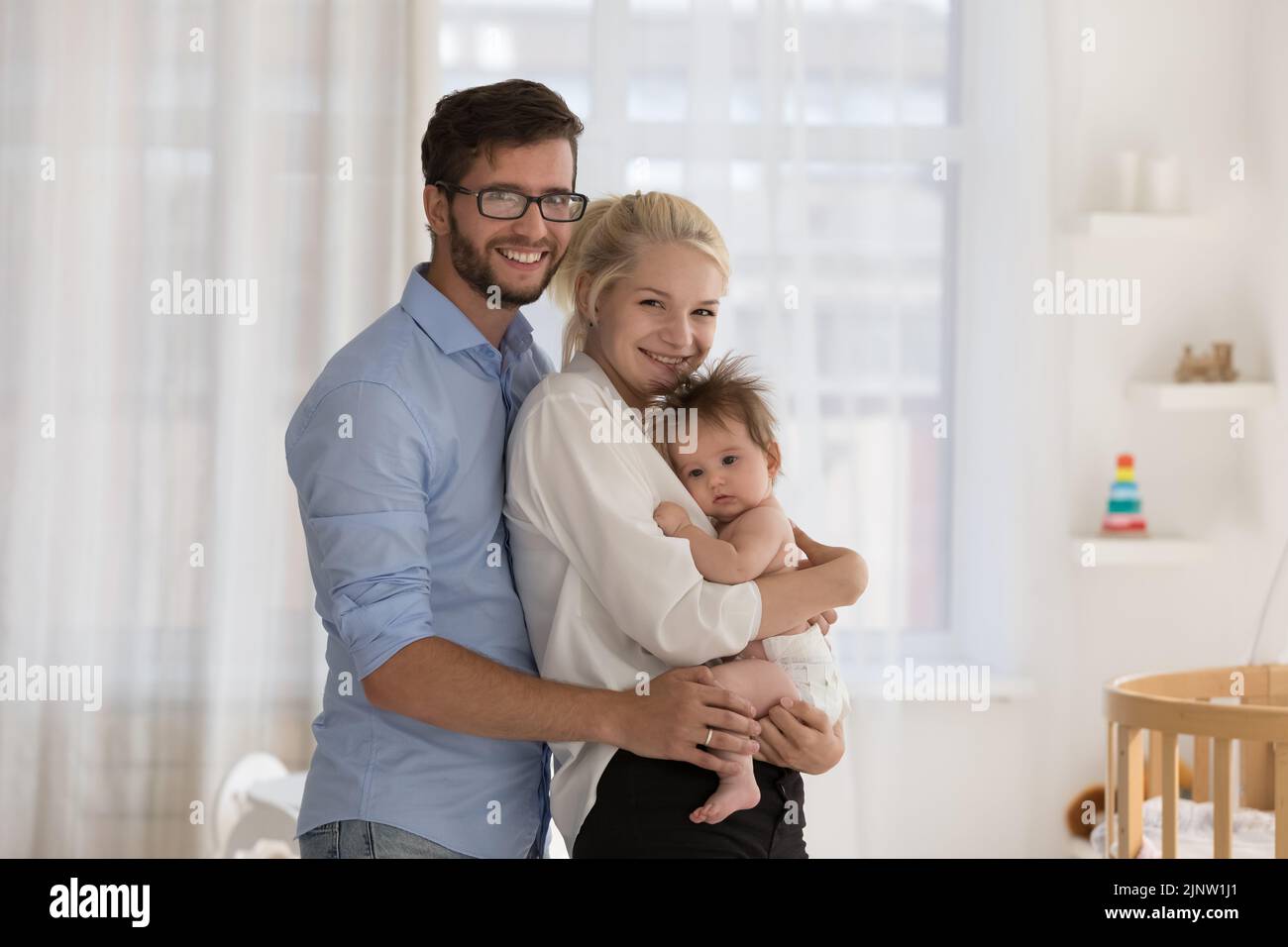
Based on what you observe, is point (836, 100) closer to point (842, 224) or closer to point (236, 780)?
point (842, 224)

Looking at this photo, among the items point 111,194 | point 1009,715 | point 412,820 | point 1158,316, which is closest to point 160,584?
point 111,194

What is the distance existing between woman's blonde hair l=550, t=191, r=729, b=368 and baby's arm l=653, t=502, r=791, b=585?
0.29 m

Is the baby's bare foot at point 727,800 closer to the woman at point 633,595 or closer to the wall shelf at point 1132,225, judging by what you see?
the woman at point 633,595

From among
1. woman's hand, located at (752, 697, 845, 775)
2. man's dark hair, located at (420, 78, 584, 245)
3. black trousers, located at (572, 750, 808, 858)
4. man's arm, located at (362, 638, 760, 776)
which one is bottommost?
black trousers, located at (572, 750, 808, 858)

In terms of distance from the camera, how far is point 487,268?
1388 millimetres

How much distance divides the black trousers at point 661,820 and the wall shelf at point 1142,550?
186 cm

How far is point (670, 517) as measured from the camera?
1.38 metres

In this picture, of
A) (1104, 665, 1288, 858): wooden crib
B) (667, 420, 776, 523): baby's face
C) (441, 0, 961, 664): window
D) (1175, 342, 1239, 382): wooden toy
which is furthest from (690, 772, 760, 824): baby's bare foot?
(1175, 342, 1239, 382): wooden toy

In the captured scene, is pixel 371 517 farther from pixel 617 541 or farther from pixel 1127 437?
pixel 1127 437

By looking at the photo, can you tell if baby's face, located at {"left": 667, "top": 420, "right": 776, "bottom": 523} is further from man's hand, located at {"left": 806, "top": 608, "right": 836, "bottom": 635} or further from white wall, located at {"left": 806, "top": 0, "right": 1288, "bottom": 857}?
white wall, located at {"left": 806, "top": 0, "right": 1288, "bottom": 857}

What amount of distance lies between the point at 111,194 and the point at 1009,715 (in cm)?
266

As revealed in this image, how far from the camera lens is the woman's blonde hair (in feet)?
4.85
